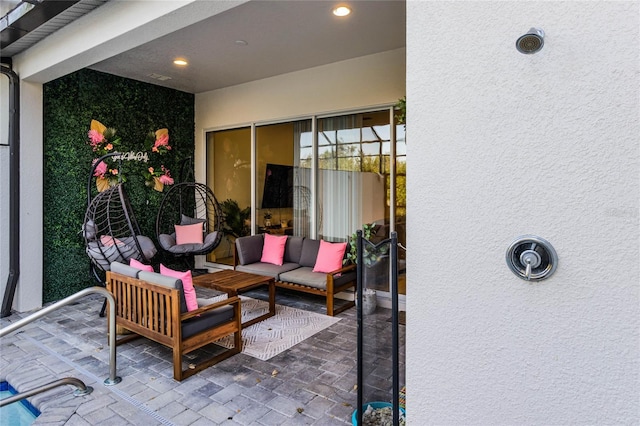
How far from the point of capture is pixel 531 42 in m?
1.15

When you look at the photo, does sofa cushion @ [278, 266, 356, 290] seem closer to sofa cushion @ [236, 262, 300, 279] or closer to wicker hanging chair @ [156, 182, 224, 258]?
sofa cushion @ [236, 262, 300, 279]

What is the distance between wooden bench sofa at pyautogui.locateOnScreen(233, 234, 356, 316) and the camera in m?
4.70

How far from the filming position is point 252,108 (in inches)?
247

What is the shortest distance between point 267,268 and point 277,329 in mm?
1377

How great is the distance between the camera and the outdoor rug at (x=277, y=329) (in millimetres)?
3625

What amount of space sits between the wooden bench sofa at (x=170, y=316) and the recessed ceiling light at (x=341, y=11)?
3003 millimetres

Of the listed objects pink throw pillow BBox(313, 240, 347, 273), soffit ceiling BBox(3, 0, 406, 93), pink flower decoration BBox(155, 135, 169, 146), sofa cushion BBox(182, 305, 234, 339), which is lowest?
sofa cushion BBox(182, 305, 234, 339)

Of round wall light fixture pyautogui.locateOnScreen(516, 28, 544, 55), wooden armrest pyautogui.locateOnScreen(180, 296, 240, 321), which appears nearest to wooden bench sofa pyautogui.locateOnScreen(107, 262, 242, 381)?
wooden armrest pyautogui.locateOnScreen(180, 296, 240, 321)

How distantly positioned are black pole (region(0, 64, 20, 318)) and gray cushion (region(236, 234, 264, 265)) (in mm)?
2766

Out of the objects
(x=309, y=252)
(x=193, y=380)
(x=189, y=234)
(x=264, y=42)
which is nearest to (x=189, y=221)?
(x=189, y=234)

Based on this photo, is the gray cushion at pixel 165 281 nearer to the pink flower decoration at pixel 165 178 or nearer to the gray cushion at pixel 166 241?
the gray cushion at pixel 166 241

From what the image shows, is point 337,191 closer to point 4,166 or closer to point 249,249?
point 249,249

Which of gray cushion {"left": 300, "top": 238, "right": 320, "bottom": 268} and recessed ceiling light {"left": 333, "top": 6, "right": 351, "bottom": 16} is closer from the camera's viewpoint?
recessed ceiling light {"left": 333, "top": 6, "right": 351, "bottom": 16}

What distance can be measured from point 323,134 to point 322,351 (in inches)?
132
